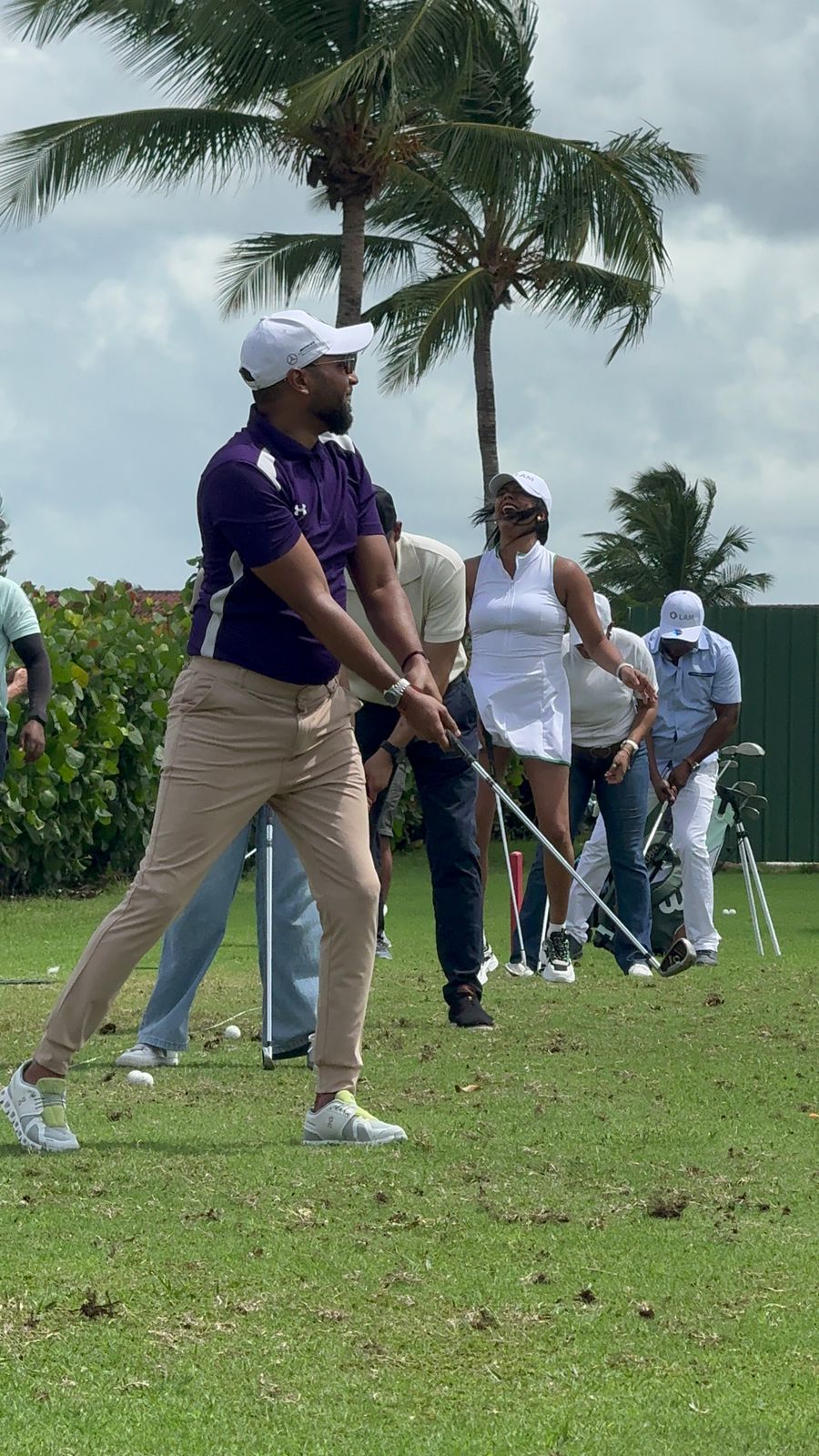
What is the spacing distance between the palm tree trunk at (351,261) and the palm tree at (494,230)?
46.8 inches

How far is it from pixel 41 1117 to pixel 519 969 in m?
4.92

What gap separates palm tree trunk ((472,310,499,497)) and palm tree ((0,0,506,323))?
6.68 m

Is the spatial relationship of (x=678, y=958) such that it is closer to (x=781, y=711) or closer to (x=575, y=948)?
(x=575, y=948)

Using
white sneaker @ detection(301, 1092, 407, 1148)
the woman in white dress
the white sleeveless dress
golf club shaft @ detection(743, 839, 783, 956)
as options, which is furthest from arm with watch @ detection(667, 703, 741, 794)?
white sneaker @ detection(301, 1092, 407, 1148)

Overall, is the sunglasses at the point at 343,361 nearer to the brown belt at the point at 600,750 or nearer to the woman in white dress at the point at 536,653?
the woman in white dress at the point at 536,653

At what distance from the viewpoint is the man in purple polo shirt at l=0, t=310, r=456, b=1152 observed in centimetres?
513

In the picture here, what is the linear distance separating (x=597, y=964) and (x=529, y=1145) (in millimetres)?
5478

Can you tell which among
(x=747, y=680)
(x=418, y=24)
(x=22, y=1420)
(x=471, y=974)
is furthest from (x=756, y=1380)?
(x=418, y=24)

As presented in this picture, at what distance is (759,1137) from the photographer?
5422mm

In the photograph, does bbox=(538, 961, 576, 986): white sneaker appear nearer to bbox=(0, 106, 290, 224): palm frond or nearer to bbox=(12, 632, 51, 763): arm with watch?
bbox=(12, 632, 51, 763): arm with watch

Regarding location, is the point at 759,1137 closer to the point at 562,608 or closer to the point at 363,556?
the point at 363,556

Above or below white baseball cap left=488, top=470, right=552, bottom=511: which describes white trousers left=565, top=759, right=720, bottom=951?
below

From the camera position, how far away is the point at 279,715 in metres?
5.28

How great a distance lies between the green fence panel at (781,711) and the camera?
810 inches
